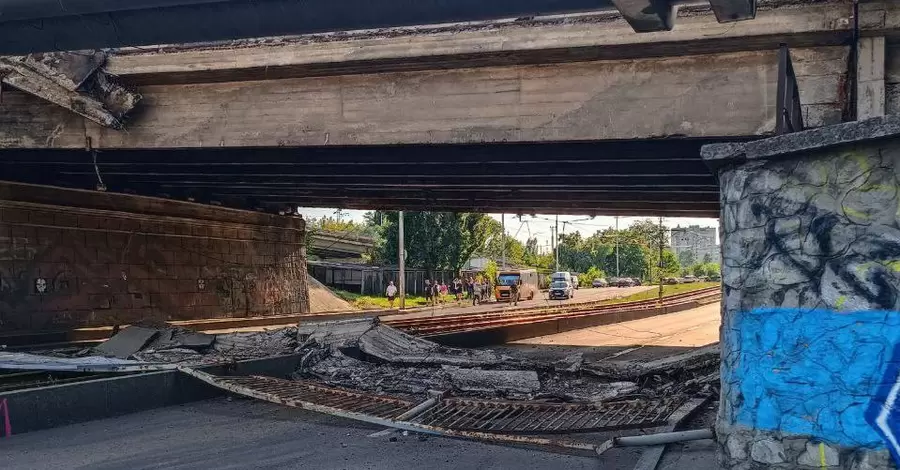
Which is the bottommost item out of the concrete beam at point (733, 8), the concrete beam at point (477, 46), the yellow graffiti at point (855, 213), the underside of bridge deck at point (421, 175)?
the yellow graffiti at point (855, 213)

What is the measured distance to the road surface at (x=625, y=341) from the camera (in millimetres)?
16656

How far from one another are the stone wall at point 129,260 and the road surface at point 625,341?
991 centimetres

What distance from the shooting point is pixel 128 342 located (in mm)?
12883

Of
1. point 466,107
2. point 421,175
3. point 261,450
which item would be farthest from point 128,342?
point 466,107

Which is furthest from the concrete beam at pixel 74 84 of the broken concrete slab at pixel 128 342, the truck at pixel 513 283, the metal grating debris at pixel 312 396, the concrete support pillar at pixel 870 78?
the truck at pixel 513 283

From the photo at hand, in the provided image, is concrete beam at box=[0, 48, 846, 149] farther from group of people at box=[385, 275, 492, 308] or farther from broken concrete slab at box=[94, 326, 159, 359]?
group of people at box=[385, 275, 492, 308]

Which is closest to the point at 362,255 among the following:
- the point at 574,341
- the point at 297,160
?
the point at 574,341

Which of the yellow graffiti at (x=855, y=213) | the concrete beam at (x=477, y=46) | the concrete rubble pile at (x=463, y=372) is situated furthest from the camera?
the concrete rubble pile at (x=463, y=372)

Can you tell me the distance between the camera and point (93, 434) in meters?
7.85

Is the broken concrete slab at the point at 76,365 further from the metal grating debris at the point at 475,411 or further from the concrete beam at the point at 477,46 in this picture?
the concrete beam at the point at 477,46

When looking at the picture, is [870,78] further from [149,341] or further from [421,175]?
[149,341]

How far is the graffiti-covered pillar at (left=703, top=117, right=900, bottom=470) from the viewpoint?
14.6ft

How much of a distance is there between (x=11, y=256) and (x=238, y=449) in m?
11.9

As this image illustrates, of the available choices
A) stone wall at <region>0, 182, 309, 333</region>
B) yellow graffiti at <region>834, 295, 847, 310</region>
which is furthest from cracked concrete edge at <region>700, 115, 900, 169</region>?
stone wall at <region>0, 182, 309, 333</region>
